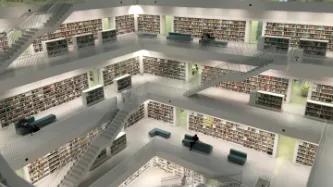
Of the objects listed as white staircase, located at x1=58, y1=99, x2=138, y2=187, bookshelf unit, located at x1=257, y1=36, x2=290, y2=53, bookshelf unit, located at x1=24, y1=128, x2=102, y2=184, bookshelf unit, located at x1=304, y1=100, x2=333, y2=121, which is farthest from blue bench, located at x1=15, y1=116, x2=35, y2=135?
bookshelf unit, located at x1=304, y1=100, x2=333, y2=121

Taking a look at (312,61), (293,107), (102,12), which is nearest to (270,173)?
(293,107)

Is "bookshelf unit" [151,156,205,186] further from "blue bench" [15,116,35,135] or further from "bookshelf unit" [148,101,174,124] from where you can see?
"blue bench" [15,116,35,135]

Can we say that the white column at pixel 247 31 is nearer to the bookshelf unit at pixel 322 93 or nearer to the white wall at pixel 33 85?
the bookshelf unit at pixel 322 93

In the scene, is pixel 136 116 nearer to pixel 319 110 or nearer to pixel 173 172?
pixel 173 172

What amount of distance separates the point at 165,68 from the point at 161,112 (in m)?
2.58

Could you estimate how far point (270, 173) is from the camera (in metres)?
11.0

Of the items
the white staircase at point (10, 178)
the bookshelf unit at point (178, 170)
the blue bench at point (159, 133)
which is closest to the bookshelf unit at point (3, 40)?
the white staircase at point (10, 178)

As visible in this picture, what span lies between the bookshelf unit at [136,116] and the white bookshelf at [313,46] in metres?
8.45

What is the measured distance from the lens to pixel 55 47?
38.4 ft

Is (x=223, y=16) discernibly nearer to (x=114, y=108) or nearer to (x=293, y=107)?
(x=293, y=107)

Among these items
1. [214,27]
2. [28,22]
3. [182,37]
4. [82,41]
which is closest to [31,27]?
[28,22]

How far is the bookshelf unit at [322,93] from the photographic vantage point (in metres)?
11.5

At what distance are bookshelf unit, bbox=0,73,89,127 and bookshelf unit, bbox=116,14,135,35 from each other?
3821 mm

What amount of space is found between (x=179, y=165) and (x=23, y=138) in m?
6.38
